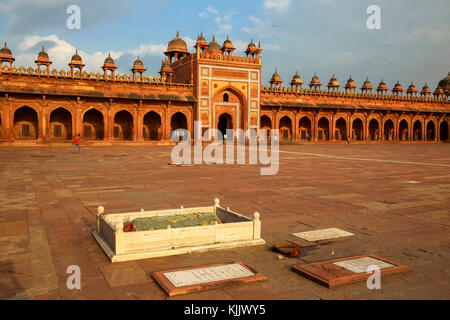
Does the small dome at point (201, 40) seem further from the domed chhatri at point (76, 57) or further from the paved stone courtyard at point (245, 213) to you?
the paved stone courtyard at point (245, 213)

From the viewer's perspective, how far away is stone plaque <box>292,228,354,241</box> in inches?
191

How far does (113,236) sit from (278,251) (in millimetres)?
1773

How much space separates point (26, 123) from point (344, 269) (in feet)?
103

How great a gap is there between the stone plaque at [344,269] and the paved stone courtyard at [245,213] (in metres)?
0.07

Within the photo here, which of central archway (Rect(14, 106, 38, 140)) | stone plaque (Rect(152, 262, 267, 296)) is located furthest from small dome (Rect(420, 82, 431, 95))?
stone plaque (Rect(152, 262, 267, 296))

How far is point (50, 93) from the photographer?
28141mm

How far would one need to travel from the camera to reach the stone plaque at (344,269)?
340 centimetres

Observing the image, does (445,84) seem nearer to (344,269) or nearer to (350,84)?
(350,84)

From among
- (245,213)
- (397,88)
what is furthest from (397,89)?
(245,213)

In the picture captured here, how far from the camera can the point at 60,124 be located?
31.3 m

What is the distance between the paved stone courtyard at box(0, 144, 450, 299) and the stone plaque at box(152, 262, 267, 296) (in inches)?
2.9

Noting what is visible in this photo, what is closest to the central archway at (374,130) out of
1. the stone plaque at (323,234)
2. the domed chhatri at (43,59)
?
the domed chhatri at (43,59)

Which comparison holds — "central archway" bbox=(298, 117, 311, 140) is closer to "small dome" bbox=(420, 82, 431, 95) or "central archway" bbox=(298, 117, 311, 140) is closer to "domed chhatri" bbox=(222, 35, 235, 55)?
"domed chhatri" bbox=(222, 35, 235, 55)
